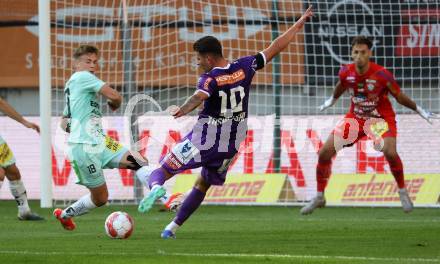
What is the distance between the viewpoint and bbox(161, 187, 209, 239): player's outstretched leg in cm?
993

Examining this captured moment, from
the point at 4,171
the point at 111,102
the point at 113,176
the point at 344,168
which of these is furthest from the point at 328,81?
the point at 111,102

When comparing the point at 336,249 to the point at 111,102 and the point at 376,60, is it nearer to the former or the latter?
the point at 111,102

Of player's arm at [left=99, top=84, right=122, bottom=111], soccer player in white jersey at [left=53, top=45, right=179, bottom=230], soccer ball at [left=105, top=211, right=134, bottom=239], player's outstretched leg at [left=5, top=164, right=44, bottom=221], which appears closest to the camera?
soccer ball at [left=105, top=211, right=134, bottom=239]

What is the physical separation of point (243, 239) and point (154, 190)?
1156 millimetres

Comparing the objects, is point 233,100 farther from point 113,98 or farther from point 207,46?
point 113,98

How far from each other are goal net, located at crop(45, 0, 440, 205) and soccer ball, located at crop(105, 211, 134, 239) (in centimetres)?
660

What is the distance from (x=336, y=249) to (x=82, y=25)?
36.6 feet

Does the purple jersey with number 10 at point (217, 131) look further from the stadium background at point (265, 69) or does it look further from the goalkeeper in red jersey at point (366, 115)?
the stadium background at point (265, 69)

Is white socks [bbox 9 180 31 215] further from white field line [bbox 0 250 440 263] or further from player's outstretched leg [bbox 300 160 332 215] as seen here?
white field line [bbox 0 250 440 263]

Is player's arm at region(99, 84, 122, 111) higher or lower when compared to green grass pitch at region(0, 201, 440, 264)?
higher

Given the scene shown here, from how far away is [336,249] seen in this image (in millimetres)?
8883

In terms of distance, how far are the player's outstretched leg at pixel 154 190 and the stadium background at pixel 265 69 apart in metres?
6.76

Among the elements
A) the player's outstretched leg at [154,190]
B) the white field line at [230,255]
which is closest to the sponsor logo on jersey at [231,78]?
the player's outstretched leg at [154,190]

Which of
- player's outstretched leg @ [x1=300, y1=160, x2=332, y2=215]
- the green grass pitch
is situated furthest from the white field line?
player's outstretched leg @ [x1=300, y1=160, x2=332, y2=215]
